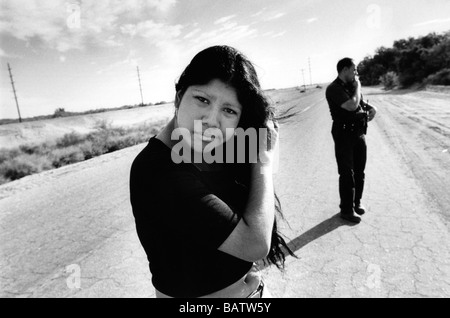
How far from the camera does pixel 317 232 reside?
3.63 m

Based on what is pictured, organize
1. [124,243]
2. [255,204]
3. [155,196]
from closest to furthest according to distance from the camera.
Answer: [155,196] → [255,204] → [124,243]

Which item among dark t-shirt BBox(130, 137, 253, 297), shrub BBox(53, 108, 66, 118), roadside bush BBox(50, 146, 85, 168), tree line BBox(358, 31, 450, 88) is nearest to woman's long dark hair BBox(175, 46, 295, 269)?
dark t-shirt BBox(130, 137, 253, 297)

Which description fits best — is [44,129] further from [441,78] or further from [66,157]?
[441,78]

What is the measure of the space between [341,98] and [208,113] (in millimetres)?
3208

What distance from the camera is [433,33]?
142 ft

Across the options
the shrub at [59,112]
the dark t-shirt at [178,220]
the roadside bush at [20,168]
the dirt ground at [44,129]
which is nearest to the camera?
the dark t-shirt at [178,220]

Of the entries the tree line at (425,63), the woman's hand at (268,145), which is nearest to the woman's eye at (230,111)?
the woman's hand at (268,145)

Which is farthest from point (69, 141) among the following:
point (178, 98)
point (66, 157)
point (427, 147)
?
point (178, 98)

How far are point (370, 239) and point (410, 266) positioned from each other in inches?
22.8

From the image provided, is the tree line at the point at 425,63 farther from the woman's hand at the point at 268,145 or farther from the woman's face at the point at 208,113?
the woman's face at the point at 208,113

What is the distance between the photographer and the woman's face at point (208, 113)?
3.62ft

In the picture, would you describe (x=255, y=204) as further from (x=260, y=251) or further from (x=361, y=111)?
(x=361, y=111)
